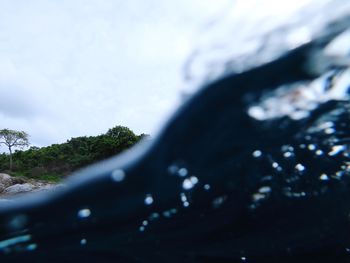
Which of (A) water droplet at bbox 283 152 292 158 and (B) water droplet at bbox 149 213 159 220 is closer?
(A) water droplet at bbox 283 152 292 158

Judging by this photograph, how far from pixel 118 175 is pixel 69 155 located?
31140mm

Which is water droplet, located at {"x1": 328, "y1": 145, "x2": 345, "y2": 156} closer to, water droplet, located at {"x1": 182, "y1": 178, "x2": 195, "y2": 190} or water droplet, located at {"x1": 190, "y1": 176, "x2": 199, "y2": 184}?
water droplet, located at {"x1": 190, "y1": 176, "x2": 199, "y2": 184}

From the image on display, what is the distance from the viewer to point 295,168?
274 inches

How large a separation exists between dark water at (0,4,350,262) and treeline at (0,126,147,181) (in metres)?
21.0

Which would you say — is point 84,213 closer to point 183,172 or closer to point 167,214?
point 167,214

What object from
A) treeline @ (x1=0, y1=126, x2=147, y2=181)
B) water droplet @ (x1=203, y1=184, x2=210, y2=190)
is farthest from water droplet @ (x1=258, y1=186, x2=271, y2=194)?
treeline @ (x1=0, y1=126, x2=147, y2=181)

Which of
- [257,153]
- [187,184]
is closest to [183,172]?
[187,184]

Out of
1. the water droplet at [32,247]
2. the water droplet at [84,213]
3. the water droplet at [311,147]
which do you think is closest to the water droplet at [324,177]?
the water droplet at [311,147]

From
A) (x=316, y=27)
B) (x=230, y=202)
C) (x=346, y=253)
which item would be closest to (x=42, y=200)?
(x=230, y=202)

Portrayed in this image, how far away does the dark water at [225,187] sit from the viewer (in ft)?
18.7

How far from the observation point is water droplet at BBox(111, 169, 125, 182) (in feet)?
19.8

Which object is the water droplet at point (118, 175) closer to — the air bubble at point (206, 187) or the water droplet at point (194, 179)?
the water droplet at point (194, 179)

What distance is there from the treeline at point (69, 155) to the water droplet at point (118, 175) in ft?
73.5

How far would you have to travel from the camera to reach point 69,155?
3534 cm
